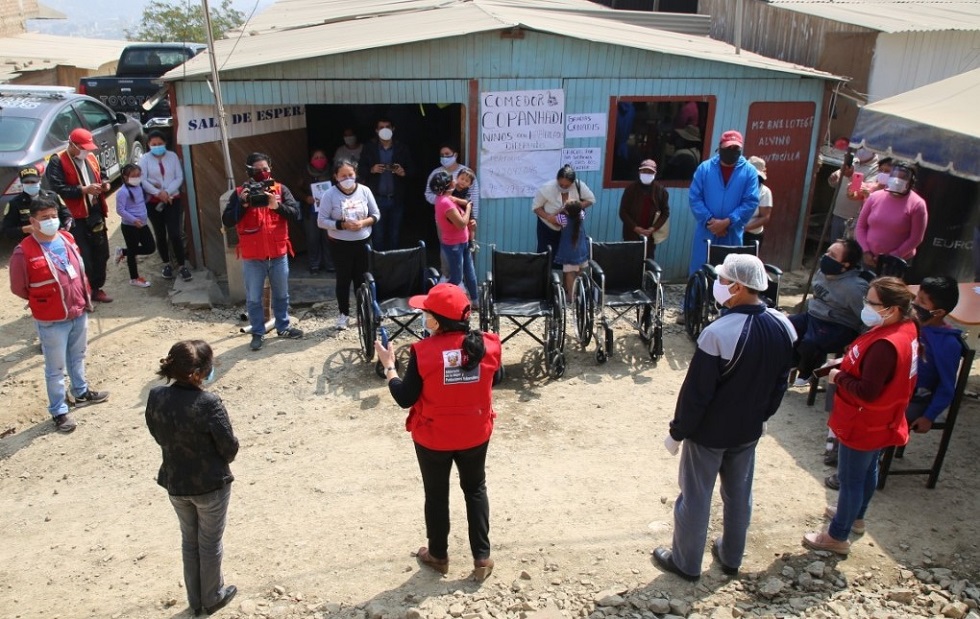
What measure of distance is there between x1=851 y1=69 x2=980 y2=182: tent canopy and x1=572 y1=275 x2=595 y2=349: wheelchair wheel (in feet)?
8.23

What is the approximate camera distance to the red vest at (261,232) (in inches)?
280

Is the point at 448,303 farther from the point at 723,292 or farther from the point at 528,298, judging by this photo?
the point at 528,298

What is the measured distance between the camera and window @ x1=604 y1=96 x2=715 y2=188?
9117 millimetres

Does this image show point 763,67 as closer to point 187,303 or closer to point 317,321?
point 317,321

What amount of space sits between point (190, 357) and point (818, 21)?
11442 mm

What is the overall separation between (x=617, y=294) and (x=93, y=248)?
5308 millimetres

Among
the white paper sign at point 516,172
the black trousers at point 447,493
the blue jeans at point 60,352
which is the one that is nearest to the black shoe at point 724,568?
the black trousers at point 447,493

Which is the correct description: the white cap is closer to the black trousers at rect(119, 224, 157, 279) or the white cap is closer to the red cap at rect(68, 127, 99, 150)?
the red cap at rect(68, 127, 99, 150)

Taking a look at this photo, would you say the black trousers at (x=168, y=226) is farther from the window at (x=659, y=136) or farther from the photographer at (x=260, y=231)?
the window at (x=659, y=136)

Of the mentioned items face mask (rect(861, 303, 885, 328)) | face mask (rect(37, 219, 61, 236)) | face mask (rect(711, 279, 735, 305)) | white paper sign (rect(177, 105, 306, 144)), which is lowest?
face mask (rect(861, 303, 885, 328))

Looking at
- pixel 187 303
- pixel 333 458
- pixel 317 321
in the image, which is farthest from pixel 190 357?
pixel 187 303

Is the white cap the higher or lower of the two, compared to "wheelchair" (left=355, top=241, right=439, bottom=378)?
higher

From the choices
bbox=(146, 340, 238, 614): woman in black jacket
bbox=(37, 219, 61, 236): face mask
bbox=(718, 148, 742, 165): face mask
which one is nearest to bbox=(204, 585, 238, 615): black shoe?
bbox=(146, 340, 238, 614): woman in black jacket

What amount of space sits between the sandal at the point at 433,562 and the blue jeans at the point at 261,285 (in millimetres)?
3695
